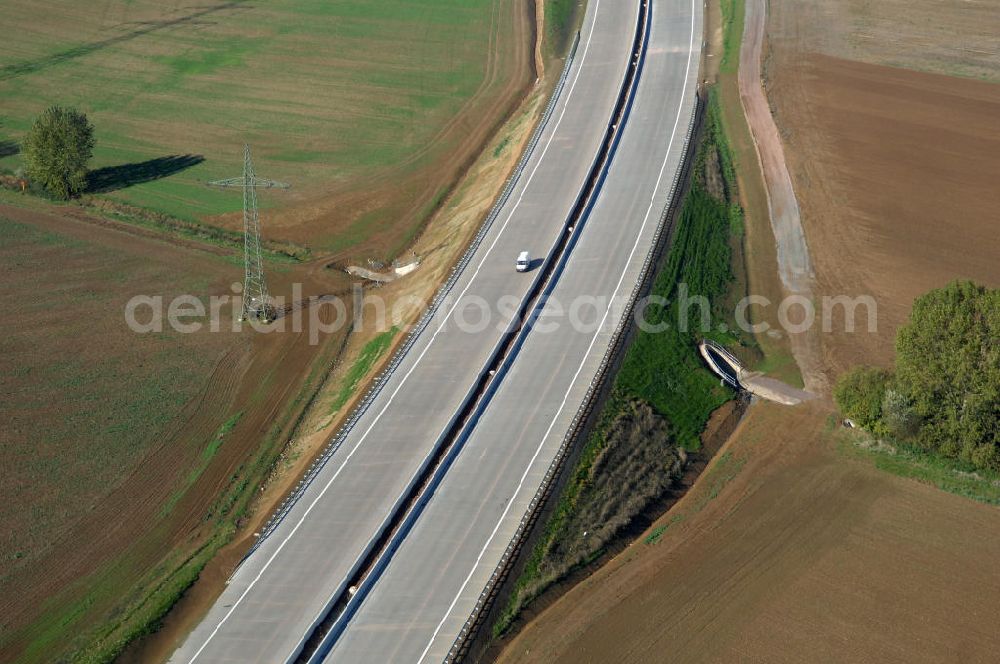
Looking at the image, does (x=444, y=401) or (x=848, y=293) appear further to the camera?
(x=848, y=293)

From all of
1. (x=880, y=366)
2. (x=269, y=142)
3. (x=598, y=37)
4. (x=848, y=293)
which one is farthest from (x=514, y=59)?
(x=880, y=366)

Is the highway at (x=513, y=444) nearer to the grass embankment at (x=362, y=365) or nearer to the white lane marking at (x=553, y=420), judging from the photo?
the white lane marking at (x=553, y=420)

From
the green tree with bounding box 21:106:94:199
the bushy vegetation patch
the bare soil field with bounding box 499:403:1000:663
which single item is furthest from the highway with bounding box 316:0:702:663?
the green tree with bounding box 21:106:94:199

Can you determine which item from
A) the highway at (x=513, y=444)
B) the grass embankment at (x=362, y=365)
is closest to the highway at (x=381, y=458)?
the highway at (x=513, y=444)

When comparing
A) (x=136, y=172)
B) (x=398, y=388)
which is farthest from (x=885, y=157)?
(x=136, y=172)

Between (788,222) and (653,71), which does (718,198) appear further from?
(653,71)
